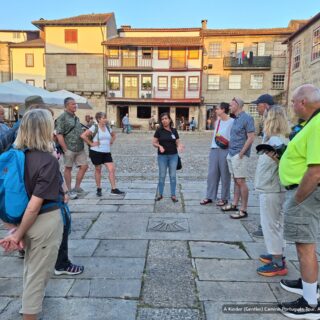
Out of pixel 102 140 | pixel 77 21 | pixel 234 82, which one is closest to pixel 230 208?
pixel 102 140

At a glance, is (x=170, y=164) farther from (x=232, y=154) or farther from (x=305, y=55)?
(x=305, y=55)

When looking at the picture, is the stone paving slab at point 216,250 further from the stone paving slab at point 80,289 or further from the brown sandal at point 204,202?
the brown sandal at point 204,202

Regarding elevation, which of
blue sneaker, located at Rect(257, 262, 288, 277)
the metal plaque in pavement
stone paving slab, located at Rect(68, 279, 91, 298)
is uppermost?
blue sneaker, located at Rect(257, 262, 288, 277)

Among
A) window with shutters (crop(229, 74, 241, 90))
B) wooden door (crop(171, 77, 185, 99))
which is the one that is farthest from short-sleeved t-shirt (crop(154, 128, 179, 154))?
window with shutters (crop(229, 74, 241, 90))

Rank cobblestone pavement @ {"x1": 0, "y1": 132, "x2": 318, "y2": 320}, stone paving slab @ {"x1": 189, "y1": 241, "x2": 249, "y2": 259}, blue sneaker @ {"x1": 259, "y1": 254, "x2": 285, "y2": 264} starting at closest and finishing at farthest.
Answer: cobblestone pavement @ {"x1": 0, "y1": 132, "x2": 318, "y2": 320}
blue sneaker @ {"x1": 259, "y1": 254, "x2": 285, "y2": 264}
stone paving slab @ {"x1": 189, "y1": 241, "x2": 249, "y2": 259}

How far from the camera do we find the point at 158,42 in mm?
32250

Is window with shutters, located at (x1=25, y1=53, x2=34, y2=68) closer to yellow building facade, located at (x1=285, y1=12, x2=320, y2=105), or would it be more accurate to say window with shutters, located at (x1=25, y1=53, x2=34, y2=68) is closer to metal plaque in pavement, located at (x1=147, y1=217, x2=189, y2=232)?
yellow building facade, located at (x1=285, y1=12, x2=320, y2=105)

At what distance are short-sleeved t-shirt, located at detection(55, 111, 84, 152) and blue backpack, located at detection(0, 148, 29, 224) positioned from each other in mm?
3731

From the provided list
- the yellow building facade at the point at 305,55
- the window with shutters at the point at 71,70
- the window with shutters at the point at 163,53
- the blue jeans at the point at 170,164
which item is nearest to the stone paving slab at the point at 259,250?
the blue jeans at the point at 170,164

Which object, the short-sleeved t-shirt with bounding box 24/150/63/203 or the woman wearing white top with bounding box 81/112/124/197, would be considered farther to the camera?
the woman wearing white top with bounding box 81/112/124/197

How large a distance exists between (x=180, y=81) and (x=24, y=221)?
3237cm

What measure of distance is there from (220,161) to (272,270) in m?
2.61

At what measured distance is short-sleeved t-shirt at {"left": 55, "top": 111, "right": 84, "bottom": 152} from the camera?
5.64m

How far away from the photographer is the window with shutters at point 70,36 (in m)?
32.4
